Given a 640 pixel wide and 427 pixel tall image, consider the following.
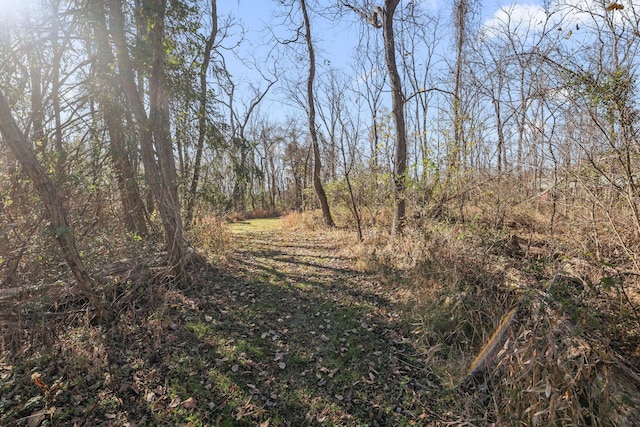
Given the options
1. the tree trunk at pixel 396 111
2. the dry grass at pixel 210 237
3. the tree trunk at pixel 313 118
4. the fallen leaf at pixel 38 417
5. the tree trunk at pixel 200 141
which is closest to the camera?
the fallen leaf at pixel 38 417

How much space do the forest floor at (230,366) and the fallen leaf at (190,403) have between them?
0.03 feet

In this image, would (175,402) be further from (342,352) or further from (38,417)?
(342,352)

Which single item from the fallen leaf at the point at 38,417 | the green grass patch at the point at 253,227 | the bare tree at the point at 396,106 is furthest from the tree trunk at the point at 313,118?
the fallen leaf at the point at 38,417

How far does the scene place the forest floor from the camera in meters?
2.58

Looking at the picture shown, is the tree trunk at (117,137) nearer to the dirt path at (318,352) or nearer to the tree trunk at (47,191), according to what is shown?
the tree trunk at (47,191)

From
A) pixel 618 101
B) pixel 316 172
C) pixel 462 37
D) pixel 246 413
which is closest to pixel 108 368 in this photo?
pixel 246 413

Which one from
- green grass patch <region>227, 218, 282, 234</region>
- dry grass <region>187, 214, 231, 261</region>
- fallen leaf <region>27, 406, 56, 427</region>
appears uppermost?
dry grass <region>187, 214, 231, 261</region>

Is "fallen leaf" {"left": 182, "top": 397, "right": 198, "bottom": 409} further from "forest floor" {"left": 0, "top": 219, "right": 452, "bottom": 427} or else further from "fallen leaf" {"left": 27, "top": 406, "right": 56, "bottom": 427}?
"fallen leaf" {"left": 27, "top": 406, "right": 56, "bottom": 427}

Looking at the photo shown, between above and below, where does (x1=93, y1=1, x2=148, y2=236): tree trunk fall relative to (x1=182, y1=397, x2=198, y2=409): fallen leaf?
above

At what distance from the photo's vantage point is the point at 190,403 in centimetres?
267

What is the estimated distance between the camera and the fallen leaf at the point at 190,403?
8.68 ft

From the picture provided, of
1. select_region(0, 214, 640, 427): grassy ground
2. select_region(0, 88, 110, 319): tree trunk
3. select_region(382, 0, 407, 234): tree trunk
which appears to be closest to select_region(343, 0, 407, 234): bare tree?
select_region(382, 0, 407, 234): tree trunk

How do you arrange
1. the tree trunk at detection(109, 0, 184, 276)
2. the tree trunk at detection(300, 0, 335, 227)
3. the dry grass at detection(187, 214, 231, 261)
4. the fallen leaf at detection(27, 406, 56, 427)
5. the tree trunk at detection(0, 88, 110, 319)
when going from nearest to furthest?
the fallen leaf at detection(27, 406, 56, 427)
the tree trunk at detection(0, 88, 110, 319)
the tree trunk at detection(109, 0, 184, 276)
the dry grass at detection(187, 214, 231, 261)
the tree trunk at detection(300, 0, 335, 227)

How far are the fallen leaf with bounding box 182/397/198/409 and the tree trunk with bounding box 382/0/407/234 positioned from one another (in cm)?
514
